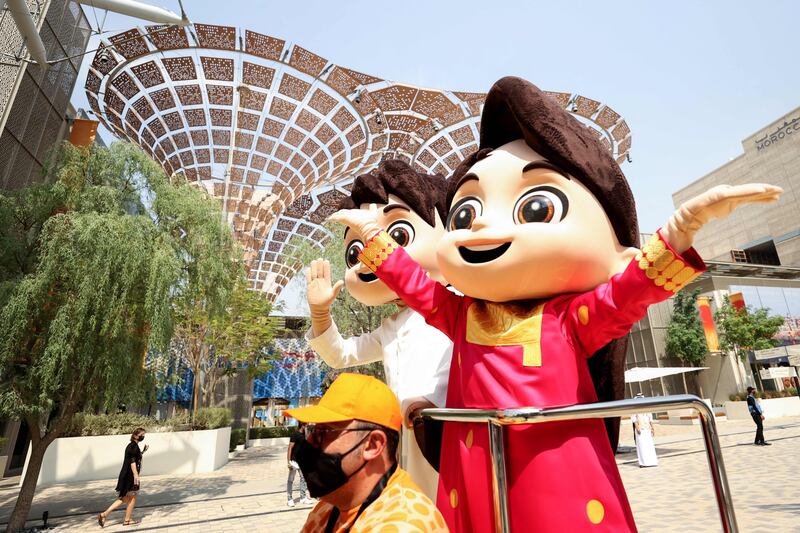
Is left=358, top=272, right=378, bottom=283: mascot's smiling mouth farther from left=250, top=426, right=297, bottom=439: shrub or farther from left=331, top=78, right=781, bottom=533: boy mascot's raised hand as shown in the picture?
left=250, top=426, right=297, bottom=439: shrub

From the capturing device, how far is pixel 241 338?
53.7 ft

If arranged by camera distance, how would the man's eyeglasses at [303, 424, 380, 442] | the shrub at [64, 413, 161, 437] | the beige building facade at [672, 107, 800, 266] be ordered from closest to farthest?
the man's eyeglasses at [303, 424, 380, 442], the shrub at [64, 413, 161, 437], the beige building facade at [672, 107, 800, 266]

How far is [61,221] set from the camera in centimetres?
657

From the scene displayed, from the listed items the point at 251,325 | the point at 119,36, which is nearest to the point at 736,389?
the point at 251,325

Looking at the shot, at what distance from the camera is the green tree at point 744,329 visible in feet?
70.2

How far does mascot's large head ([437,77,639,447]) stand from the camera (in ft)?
5.89

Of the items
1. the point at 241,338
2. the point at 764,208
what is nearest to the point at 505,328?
the point at 241,338

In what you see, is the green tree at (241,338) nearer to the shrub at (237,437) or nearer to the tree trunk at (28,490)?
the shrub at (237,437)

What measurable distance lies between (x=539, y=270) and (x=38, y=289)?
274 inches

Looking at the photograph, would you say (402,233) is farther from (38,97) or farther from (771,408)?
(771,408)

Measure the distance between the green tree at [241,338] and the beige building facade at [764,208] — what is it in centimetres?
3039

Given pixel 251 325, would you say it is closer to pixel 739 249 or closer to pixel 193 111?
pixel 193 111

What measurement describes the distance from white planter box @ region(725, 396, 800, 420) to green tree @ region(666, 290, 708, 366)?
3.41 metres

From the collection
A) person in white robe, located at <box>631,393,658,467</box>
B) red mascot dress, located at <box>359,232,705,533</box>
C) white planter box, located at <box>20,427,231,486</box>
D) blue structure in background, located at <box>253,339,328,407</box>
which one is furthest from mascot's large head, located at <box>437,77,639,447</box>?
blue structure in background, located at <box>253,339,328,407</box>
